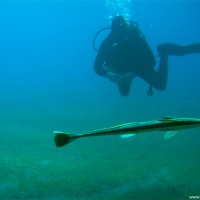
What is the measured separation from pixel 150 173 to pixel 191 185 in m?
1.08

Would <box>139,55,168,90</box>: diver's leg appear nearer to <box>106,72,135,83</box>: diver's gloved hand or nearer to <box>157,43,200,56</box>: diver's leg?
<box>157,43,200,56</box>: diver's leg

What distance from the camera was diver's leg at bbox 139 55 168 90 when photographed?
1048 centimetres

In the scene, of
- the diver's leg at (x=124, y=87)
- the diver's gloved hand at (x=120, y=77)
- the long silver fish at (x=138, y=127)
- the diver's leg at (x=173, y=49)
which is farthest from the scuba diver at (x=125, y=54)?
the long silver fish at (x=138, y=127)

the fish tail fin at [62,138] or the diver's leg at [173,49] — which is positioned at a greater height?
the diver's leg at [173,49]

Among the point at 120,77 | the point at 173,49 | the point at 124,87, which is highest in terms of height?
the point at 173,49

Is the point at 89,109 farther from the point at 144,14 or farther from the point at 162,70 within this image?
the point at 144,14

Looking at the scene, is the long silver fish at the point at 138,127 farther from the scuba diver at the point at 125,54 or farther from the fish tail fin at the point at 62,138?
the scuba diver at the point at 125,54

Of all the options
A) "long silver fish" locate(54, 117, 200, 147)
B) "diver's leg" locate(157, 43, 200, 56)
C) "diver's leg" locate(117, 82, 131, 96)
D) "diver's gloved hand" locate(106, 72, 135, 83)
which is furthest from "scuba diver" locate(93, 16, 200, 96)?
"long silver fish" locate(54, 117, 200, 147)

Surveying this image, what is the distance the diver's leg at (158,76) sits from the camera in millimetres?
10477

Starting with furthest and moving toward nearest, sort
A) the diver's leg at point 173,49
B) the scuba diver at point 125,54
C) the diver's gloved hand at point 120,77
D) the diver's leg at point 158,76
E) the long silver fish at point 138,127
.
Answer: the diver's leg at point 173,49, the diver's leg at point 158,76, the scuba diver at point 125,54, the diver's gloved hand at point 120,77, the long silver fish at point 138,127

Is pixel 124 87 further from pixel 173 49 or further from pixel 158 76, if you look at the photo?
pixel 173 49

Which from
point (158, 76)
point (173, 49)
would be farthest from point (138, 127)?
point (173, 49)

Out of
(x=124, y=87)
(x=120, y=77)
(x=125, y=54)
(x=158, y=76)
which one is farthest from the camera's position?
(x=158, y=76)

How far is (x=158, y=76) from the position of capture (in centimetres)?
1087
